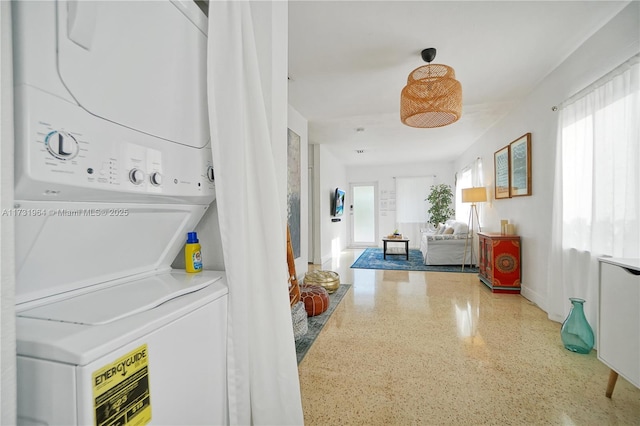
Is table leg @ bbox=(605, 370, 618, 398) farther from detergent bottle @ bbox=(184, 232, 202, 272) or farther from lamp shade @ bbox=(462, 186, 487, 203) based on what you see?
lamp shade @ bbox=(462, 186, 487, 203)

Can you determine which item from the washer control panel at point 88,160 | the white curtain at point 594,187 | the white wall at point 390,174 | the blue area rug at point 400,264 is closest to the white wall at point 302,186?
the blue area rug at point 400,264

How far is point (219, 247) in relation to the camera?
1.19m

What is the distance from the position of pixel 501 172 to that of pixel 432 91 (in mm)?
2464

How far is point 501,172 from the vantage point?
4113mm

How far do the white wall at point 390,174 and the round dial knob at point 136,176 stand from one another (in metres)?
7.86

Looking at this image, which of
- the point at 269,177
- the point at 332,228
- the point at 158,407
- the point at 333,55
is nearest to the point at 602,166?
the point at 333,55

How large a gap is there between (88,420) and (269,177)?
742mm

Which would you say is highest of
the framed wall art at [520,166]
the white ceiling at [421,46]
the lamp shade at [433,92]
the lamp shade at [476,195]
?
the white ceiling at [421,46]

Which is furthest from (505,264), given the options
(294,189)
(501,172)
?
(294,189)

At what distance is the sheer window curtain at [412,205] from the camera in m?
8.05

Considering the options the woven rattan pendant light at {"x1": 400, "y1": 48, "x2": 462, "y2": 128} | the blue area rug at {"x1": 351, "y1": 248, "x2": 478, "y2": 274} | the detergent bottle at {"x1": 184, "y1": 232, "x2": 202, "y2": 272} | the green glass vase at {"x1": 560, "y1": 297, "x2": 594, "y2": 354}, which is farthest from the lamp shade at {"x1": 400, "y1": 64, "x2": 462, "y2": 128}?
the blue area rug at {"x1": 351, "y1": 248, "x2": 478, "y2": 274}

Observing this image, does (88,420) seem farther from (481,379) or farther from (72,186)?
(481,379)

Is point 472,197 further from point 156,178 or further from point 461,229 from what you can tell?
point 156,178

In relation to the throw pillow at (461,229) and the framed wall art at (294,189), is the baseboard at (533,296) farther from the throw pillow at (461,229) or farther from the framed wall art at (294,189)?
the framed wall art at (294,189)
